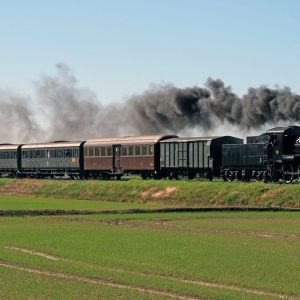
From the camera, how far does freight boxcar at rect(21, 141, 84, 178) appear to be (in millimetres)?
86000

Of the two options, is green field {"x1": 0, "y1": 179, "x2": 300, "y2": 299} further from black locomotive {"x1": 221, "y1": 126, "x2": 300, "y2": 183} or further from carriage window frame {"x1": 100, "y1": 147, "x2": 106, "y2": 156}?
carriage window frame {"x1": 100, "y1": 147, "x2": 106, "y2": 156}

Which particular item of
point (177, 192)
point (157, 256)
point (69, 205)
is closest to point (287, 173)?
point (177, 192)

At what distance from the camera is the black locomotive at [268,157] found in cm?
6078

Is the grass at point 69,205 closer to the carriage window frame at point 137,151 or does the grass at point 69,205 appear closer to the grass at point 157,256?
the carriage window frame at point 137,151

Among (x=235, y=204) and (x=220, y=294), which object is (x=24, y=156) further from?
(x=220, y=294)

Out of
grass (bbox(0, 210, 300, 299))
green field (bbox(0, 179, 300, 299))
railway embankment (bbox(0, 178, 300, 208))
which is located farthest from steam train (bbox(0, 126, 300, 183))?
grass (bbox(0, 210, 300, 299))

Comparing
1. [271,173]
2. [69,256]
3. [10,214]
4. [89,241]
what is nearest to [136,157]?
[271,173]

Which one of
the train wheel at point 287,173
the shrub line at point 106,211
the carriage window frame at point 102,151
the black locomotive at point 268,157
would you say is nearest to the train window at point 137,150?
the carriage window frame at point 102,151

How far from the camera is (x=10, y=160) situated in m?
98.6

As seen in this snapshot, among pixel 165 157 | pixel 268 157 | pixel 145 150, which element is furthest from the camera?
pixel 145 150

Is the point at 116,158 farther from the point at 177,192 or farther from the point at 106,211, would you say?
the point at 106,211

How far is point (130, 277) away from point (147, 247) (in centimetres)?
772

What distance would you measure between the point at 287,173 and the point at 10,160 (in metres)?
47.6

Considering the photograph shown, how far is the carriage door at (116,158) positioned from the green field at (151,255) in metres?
26.6
